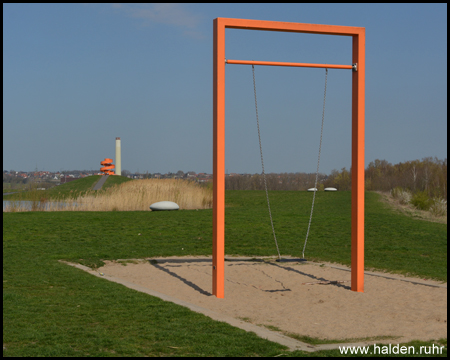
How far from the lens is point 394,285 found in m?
7.09

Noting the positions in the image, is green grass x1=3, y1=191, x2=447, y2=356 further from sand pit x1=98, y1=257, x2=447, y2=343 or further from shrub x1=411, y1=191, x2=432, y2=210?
shrub x1=411, y1=191, x2=432, y2=210

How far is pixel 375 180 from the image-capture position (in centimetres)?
3416

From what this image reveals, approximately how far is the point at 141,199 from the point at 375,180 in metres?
19.7

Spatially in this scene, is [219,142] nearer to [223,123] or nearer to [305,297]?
[223,123]

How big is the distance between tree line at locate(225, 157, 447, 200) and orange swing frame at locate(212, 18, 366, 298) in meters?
22.6

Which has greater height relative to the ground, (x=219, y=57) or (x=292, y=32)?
(x=292, y=32)

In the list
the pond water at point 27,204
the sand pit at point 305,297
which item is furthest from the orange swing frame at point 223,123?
the pond water at point 27,204

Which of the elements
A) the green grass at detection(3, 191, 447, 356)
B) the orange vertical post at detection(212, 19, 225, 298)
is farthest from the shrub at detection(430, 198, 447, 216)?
the orange vertical post at detection(212, 19, 225, 298)

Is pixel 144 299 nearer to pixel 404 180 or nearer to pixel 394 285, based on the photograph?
pixel 394 285

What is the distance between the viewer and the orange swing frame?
641cm

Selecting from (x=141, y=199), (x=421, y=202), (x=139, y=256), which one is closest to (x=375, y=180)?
(x=421, y=202)

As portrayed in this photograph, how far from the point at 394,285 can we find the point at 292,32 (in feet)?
12.4

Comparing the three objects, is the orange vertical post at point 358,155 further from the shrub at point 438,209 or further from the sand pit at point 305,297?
the shrub at point 438,209

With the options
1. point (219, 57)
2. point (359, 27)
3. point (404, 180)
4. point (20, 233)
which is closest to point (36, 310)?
point (219, 57)
